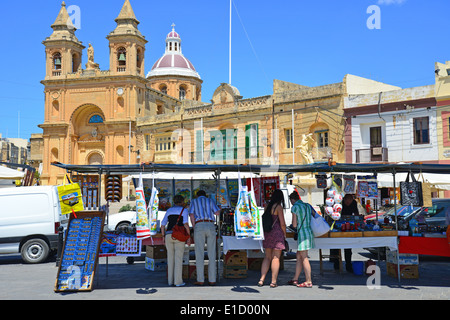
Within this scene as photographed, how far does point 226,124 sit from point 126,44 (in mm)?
16419

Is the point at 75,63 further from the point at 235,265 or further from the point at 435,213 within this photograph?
the point at 235,265

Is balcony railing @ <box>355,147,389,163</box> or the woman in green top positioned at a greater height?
balcony railing @ <box>355,147,389,163</box>

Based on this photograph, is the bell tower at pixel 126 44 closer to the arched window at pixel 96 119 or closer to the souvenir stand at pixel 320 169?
the arched window at pixel 96 119

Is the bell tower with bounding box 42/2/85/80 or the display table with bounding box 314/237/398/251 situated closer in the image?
the display table with bounding box 314/237/398/251

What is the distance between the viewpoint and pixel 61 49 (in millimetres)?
46438

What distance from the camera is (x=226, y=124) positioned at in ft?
114

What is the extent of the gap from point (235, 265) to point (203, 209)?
181cm

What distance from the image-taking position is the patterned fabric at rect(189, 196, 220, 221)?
28.7 feet

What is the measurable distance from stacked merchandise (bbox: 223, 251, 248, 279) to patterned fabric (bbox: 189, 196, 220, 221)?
4.91 ft

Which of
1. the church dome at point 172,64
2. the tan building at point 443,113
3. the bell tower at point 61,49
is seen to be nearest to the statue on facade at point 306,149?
the tan building at point 443,113

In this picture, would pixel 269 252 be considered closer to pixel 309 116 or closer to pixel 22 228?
pixel 22 228

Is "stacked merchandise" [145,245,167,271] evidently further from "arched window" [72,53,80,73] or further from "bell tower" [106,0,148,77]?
"arched window" [72,53,80,73]

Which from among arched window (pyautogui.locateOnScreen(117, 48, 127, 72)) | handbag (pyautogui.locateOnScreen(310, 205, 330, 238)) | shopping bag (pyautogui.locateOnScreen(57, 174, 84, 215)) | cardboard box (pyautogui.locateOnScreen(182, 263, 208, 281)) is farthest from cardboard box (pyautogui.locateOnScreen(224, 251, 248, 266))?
arched window (pyautogui.locateOnScreen(117, 48, 127, 72))
